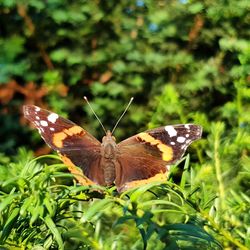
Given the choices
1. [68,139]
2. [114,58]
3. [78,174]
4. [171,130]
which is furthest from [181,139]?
[114,58]

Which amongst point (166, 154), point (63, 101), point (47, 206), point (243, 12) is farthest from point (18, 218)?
point (63, 101)

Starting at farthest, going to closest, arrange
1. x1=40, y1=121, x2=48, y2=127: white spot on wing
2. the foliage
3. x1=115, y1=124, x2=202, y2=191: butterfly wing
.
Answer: the foliage, x1=40, y1=121, x2=48, y2=127: white spot on wing, x1=115, y1=124, x2=202, y2=191: butterfly wing

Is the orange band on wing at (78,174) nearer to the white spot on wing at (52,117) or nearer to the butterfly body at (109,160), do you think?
the butterfly body at (109,160)

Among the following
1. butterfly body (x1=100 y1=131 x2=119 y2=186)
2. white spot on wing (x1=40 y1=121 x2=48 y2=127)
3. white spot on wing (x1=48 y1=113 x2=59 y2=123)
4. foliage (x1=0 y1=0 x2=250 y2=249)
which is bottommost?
foliage (x1=0 y1=0 x2=250 y2=249)

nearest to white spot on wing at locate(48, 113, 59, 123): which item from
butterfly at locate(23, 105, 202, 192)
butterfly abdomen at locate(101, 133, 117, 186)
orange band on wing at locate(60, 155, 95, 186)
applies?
butterfly at locate(23, 105, 202, 192)

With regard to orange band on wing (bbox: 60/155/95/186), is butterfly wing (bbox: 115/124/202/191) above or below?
below

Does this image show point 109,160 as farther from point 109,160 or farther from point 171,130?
point 171,130

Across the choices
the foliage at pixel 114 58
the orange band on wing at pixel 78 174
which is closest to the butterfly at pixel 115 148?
the orange band on wing at pixel 78 174

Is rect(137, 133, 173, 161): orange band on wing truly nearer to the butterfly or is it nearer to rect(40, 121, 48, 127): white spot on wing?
the butterfly

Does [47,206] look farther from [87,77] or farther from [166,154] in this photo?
[87,77]
